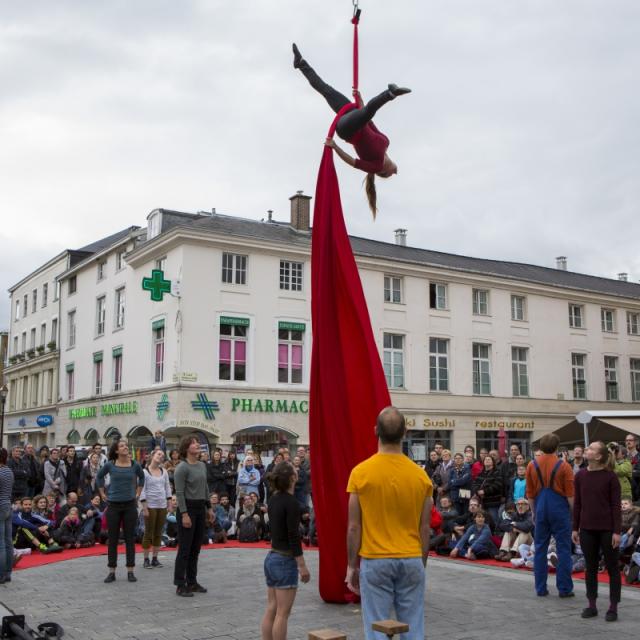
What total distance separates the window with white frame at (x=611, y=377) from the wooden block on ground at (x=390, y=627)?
3512 centimetres

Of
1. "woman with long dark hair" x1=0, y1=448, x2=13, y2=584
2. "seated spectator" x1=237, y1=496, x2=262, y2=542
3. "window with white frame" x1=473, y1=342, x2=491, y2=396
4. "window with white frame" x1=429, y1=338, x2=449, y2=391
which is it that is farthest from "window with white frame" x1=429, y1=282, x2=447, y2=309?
"woman with long dark hair" x1=0, y1=448, x2=13, y2=584

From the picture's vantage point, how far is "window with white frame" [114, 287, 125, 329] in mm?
33281

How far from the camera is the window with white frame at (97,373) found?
3484cm

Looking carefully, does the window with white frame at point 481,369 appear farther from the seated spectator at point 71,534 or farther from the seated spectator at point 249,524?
the seated spectator at point 71,534

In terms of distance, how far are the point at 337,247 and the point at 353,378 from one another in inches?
56.2

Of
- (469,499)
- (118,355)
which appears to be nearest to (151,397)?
(118,355)

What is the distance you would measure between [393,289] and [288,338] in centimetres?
526

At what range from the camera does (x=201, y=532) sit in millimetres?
9172

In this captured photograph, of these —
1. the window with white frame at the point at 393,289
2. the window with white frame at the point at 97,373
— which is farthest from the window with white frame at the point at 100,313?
the window with white frame at the point at 393,289

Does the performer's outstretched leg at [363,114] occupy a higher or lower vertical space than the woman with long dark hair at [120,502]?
higher

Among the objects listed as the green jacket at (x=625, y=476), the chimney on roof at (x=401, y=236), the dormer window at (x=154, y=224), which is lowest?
the green jacket at (x=625, y=476)

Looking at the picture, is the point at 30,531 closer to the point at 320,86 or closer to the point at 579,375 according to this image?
the point at 320,86

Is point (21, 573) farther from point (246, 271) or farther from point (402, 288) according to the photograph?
point (402, 288)

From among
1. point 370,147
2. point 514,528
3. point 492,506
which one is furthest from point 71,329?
point 370,147
